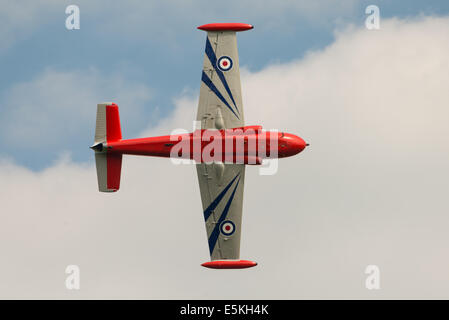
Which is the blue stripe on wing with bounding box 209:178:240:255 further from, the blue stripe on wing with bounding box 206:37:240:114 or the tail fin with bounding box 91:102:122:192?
the tail fin with bounding box 91:102:122:192

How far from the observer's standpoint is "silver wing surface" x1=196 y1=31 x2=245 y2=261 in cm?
3938

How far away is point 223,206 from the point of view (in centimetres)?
3981

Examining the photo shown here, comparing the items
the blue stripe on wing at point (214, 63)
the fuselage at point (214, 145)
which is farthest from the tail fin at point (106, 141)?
the blue stripe on wing at point (214, 63)

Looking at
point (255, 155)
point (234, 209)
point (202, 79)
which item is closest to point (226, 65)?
point (202, 79)

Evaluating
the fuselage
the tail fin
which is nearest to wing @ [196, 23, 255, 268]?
the fuselage

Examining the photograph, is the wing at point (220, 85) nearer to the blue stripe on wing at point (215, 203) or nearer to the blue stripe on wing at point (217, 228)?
the blue stripe on wing at point (215, 203)

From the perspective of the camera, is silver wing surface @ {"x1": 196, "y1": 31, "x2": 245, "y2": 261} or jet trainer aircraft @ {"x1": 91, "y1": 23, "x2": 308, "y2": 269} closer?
jet trainer aircraft @ {"x1": 91, "y1": 23, "x2": 308, "y2": 269}

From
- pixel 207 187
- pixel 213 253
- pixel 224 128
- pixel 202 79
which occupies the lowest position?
pixel 213 253

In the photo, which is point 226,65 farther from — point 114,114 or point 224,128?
point 114,114

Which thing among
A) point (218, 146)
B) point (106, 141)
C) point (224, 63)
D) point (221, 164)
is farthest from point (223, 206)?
point (224, 63)

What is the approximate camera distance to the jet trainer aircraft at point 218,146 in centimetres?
3897

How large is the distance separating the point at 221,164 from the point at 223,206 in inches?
89.3

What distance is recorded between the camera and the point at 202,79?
39562 mm

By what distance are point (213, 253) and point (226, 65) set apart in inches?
387
